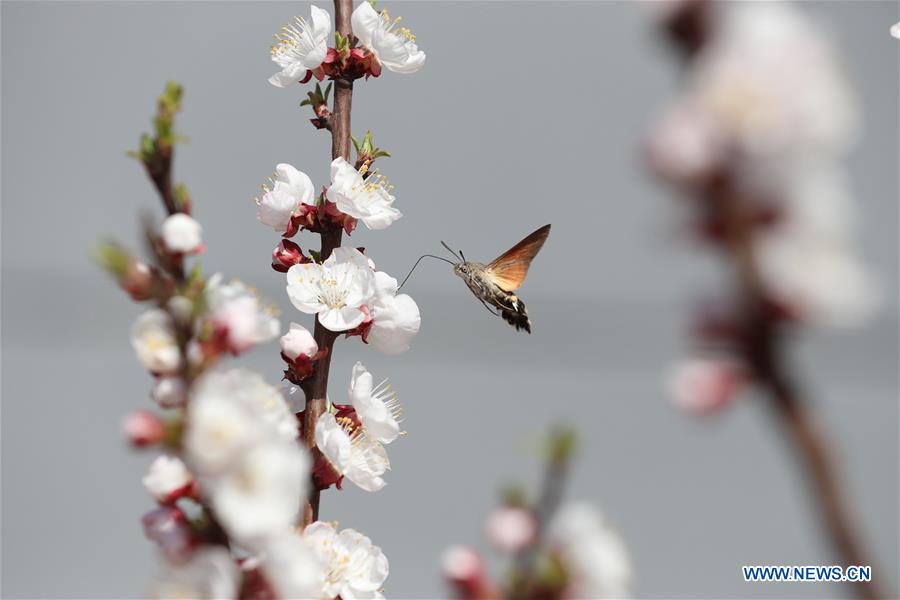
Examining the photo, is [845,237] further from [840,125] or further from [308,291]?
[308,291]

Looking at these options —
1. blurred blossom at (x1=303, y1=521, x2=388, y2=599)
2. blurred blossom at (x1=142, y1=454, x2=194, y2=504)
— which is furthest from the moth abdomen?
blurred blossom at (x1=142, y1=454, x2=194, y2=504)

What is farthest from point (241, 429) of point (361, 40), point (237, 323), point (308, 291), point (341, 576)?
point (361, 40)

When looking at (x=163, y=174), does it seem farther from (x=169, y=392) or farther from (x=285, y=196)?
(x=285, y=196)

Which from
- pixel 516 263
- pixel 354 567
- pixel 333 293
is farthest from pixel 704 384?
pixel 516 263

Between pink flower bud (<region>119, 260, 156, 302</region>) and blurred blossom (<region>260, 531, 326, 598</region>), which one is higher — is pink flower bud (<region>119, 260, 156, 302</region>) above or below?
above

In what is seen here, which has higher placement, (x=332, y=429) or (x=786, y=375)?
Answer: (x=332, y=429)

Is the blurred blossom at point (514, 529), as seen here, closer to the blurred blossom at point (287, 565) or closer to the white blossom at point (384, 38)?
the blurred blossom at point (287, 565)

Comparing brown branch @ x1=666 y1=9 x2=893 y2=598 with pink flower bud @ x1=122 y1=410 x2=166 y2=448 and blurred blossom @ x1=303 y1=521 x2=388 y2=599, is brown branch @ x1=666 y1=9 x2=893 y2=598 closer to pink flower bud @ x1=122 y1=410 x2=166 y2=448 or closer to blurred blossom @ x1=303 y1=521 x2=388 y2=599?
pink flower bud @ x1=122 y1=410 x2=166 y2=448
